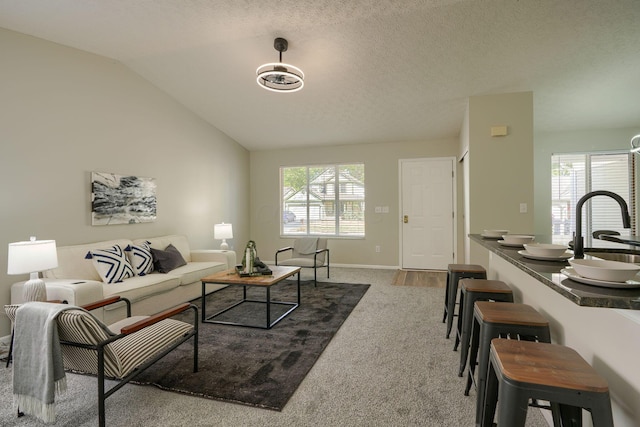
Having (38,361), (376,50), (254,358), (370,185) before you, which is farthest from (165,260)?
(370,185)

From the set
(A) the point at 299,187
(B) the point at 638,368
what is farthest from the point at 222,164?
(B) the point at 638,368

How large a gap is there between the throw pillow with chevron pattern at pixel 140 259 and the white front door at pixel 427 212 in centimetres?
413

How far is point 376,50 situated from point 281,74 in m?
1.12

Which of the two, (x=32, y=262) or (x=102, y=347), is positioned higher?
(x=32, y=262)

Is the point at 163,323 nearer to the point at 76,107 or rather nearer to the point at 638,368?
the point at 638,368

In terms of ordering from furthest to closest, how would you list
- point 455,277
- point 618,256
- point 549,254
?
point 455,277 < point 618,256 < point 549,254

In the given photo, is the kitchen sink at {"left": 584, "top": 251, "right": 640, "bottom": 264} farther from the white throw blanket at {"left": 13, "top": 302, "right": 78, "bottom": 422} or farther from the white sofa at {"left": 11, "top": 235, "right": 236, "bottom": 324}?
the white sofa at {"left": 11, "top": 235, "right": 236, "bottom": 324}

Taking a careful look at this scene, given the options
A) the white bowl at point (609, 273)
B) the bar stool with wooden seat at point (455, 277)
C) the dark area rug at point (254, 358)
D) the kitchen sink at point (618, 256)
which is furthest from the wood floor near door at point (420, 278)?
the white bowl at point (609, 273)

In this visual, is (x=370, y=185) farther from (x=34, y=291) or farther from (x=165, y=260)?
(x=34, y=291)

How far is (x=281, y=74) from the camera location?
3.18 metres

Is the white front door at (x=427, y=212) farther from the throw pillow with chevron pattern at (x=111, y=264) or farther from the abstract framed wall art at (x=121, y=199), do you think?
the throw pillow with chevron pattern at (x=111, y=264)

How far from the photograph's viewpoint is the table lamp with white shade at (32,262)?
8.30 feet

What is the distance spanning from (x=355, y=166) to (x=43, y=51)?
184 inches

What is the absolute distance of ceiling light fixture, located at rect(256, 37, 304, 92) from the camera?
3133mm
